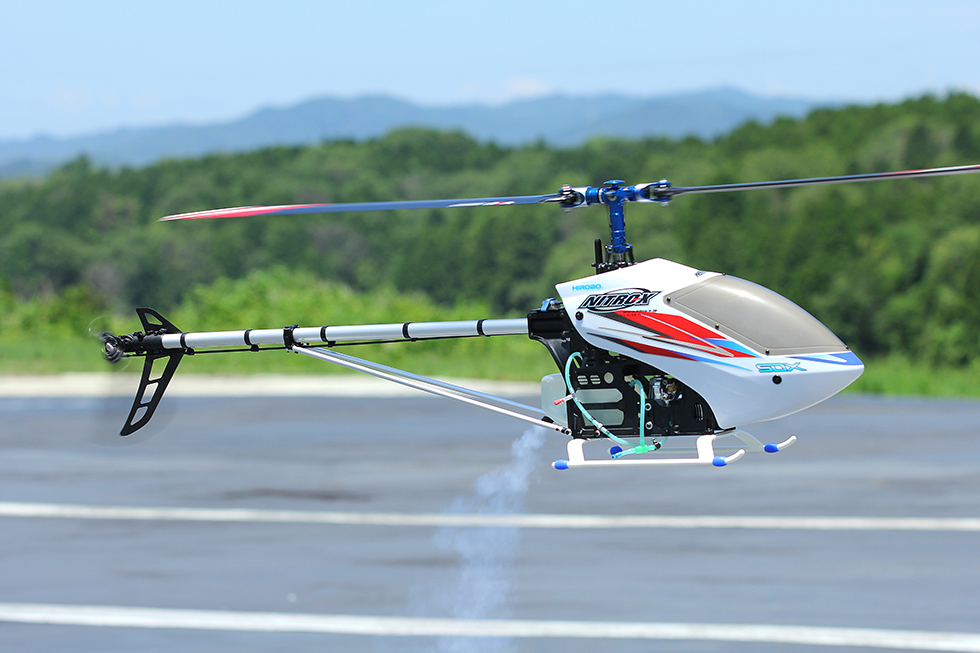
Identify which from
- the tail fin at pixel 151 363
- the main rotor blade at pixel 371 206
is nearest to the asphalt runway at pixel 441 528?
the tail fin at pixel 151 363

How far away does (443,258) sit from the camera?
181375 mm

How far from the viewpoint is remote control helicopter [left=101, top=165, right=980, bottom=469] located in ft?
39.5

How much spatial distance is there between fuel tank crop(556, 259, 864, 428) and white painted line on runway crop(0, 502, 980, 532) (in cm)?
7770

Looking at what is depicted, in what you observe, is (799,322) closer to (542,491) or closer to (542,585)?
(542,491)

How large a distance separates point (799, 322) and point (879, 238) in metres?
138

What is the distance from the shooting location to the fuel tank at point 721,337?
1199cm

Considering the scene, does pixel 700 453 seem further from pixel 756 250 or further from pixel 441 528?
pixel 756 250

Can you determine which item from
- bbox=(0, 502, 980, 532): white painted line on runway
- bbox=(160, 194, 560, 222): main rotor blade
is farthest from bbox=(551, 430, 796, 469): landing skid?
bbox=(0, 502, 980, 532): white painted line on runway

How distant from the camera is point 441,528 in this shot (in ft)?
353

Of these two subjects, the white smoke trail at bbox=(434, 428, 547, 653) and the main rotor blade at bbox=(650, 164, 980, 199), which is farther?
the white smoke trail at bbox=(434, 428, 547, 653)

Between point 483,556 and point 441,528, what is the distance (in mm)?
48361

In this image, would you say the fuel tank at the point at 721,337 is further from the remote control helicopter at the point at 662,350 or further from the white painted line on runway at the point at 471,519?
the white painted line on runway at the point at 471,519

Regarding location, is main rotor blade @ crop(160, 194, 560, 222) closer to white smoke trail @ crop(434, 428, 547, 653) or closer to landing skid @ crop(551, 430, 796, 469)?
landing skid @ crop(551, 430, 796, 469)

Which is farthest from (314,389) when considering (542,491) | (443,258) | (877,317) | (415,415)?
(877,317)
